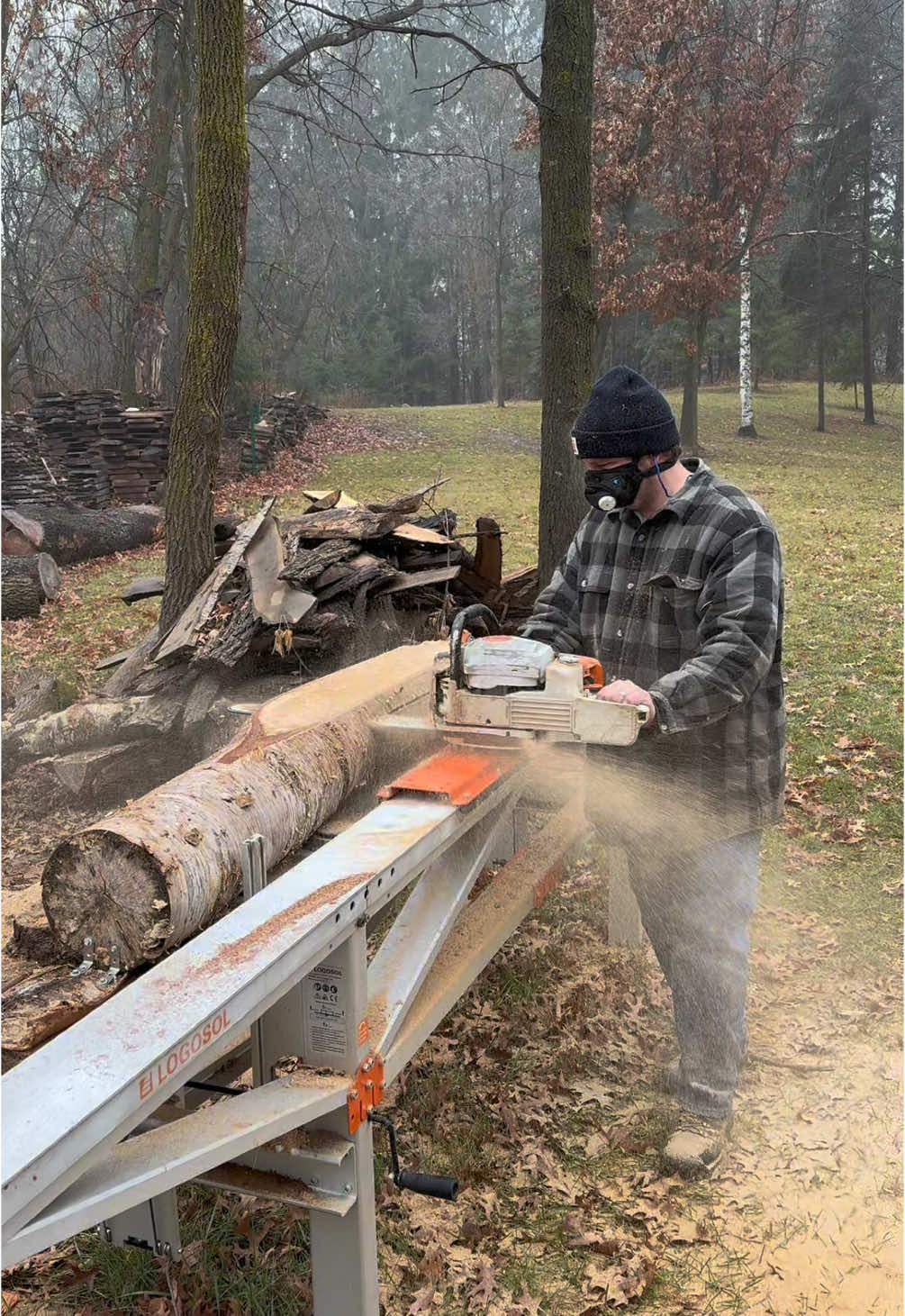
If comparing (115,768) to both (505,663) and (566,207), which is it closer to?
(505,663)

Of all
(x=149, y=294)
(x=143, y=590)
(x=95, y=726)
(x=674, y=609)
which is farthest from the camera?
(x=149, y=294)

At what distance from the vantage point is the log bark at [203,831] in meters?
2.54

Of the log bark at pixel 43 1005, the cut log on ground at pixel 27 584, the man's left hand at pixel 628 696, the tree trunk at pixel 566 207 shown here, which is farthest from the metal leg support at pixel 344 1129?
the cut log on ground at pixel 27 584

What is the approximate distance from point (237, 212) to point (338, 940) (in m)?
5.42

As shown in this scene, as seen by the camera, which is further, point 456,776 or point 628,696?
point 456,776

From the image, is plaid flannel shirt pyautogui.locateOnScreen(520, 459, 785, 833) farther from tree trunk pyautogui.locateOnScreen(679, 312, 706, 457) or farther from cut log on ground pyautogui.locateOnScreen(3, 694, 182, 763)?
tree trunk pyautogui.locateOnScreen(679, 312, 706, 457)

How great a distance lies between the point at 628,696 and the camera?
2.72m

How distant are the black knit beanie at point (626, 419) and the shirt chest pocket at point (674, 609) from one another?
1.30 ft

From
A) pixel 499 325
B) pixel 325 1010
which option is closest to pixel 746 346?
pixel 499 325

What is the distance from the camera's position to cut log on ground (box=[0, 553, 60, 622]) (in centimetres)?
973

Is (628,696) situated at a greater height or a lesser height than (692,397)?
lesser

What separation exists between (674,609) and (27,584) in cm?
828

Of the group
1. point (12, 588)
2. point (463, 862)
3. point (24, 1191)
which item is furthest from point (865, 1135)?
point (12, 588)

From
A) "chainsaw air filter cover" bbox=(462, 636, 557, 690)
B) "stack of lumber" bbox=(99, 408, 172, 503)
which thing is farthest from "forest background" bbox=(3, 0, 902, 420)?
"chainsaw air filter cover" bbox=(462, 636, 557, 690)
